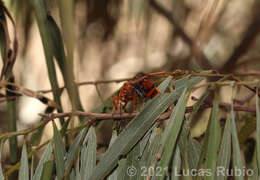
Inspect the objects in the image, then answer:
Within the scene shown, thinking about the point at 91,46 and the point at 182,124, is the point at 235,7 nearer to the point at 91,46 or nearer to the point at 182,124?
the point at 91,46

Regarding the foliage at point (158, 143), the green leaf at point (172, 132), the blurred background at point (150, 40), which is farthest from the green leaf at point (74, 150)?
the blurred background at point (150, 40)

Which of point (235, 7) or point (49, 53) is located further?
point (235, 7)

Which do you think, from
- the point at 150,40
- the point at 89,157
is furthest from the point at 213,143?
the point at 150,40

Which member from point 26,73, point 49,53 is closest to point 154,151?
point 49,53

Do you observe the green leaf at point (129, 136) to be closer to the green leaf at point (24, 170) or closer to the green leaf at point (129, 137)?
the green leaf at point (129, 137)

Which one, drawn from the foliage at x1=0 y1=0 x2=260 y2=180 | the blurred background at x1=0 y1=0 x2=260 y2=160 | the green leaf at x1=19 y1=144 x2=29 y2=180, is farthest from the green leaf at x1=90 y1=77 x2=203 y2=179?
the blurred background at x1=0 y1=0 x2=260 y2=160

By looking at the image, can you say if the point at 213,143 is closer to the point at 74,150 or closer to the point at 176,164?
the point at 176,164
